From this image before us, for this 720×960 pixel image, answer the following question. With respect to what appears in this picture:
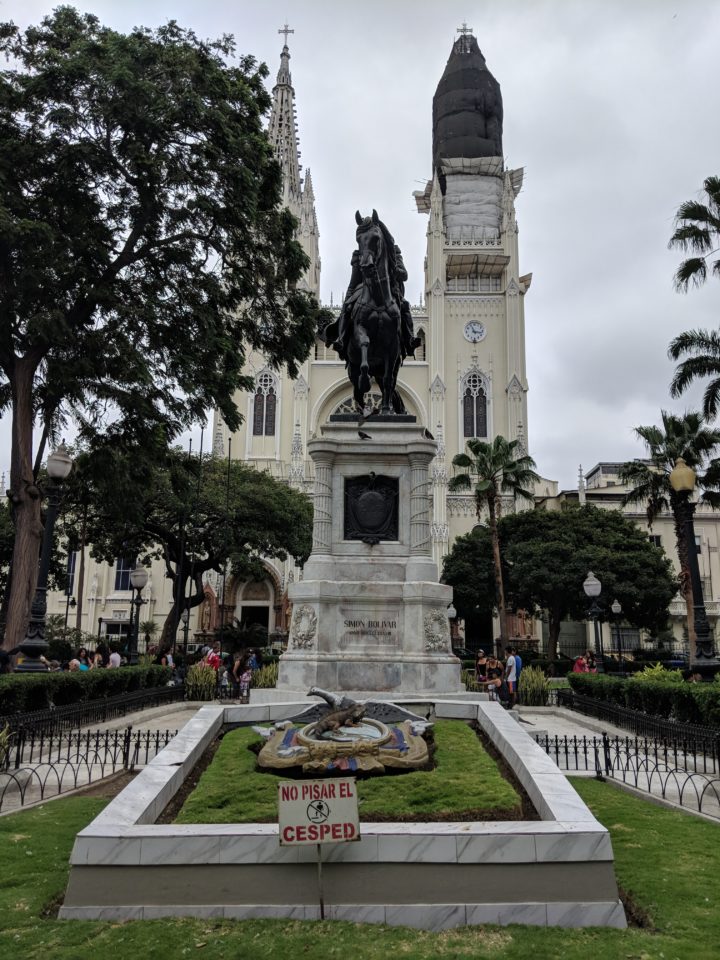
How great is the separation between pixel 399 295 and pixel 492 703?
6.75 metres

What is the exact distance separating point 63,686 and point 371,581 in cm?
660

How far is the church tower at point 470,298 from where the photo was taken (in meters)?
54.9

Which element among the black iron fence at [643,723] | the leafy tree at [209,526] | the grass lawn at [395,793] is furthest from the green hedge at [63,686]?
the leafy tree at [209,526]

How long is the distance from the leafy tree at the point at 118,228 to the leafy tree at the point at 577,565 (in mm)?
24031

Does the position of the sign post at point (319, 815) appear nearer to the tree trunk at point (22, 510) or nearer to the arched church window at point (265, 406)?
the tree trunk at point (22, 510)

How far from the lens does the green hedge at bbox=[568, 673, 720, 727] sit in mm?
10922

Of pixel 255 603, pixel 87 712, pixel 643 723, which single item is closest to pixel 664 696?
pixel 643 723

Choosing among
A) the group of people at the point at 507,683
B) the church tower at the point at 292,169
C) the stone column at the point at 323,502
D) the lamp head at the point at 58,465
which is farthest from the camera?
the church tower at the point at 292,169

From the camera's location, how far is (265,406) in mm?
56281

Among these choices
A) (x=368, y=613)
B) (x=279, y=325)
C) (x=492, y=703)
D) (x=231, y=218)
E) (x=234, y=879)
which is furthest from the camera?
(x=279, y=325)

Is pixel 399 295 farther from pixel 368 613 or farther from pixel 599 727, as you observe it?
pixel 599 727

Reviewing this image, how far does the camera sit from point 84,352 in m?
16.5

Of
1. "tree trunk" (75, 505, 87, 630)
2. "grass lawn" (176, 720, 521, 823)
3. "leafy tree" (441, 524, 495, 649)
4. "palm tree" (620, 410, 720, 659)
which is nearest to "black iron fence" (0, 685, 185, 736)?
"grass lawn" (176, 720, 521, 823)

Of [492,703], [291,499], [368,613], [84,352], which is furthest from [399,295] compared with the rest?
[291,499]
